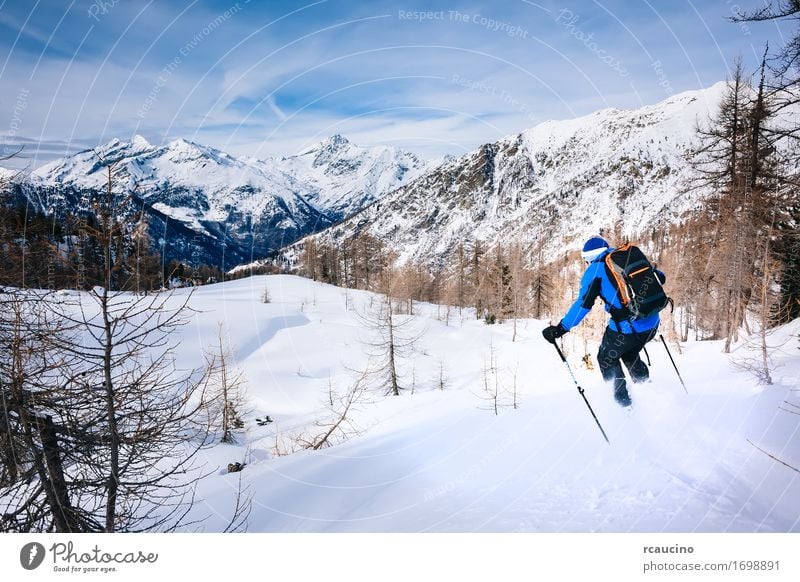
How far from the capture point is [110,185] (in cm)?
343

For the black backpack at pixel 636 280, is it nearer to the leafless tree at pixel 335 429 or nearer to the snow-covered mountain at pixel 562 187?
the leafless tree at pixel 335 429

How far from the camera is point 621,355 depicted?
4.99 m

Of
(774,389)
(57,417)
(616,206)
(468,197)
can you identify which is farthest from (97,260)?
(468,197)

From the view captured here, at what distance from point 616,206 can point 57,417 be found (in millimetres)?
109591

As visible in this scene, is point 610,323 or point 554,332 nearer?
point 554,332

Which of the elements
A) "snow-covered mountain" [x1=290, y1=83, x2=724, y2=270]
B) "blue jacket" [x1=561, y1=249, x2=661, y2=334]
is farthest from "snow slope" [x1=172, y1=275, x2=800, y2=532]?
"snow-covered mountain" [x1=290, y1=83, x2=724, y2=270]

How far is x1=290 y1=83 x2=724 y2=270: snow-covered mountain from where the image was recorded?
75.8 m

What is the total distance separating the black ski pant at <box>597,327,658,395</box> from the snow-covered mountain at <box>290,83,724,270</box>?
1830 inches

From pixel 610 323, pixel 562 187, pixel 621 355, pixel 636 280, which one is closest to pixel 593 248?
pixel 636 280

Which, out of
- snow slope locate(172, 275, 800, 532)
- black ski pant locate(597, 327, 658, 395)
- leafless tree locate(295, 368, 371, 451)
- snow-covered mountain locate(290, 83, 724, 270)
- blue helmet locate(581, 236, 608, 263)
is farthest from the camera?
snow-covered mountain locate(290, 83, 724, 270)

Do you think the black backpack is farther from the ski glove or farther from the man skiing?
the ski glove

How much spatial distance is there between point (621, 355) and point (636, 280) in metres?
1.11

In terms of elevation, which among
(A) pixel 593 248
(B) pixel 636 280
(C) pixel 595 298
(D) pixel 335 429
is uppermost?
(A) pixel 593 248

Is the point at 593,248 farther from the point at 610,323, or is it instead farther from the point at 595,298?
the point at 610,323
